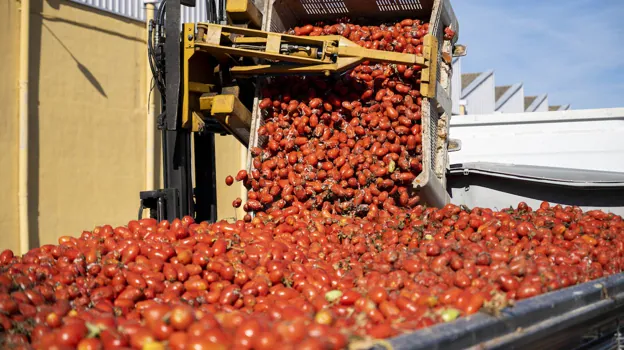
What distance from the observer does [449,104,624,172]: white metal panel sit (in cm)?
859

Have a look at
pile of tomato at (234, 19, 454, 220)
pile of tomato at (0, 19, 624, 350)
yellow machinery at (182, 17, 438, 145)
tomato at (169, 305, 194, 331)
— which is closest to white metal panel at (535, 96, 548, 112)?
pile of tomato at (0, 19, 624, 350)

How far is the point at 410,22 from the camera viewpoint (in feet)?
22.2

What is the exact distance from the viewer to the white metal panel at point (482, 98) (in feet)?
102

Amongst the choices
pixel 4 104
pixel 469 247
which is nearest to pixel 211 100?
pixel 469 247

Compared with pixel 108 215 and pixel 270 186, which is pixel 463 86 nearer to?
pixel 108 215

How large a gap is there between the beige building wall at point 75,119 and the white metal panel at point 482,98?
20950 mm

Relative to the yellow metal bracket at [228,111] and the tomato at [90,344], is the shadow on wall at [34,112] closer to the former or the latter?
the yellow metal bracket at [228,111]

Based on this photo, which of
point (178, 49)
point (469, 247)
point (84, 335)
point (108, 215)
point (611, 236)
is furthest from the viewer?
point (108, 215)

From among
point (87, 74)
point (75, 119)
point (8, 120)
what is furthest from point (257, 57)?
point (87, 74)

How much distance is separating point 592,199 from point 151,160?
7977 mm

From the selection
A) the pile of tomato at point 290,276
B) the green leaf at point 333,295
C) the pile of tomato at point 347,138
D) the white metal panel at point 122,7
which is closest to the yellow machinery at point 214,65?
the pile of tomato at point 347,138

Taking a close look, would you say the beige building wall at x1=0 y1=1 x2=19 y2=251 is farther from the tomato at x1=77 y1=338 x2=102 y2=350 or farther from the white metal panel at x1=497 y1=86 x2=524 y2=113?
the white metal panel at x1=497 y1=86 x2=524 y2=113

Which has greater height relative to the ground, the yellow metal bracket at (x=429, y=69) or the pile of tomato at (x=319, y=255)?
the yellow metal bracket at (x=429, y=69)

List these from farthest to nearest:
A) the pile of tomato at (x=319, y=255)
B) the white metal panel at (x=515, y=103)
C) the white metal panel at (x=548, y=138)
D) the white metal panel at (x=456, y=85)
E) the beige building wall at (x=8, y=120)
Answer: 1. the white metal panel at (x=515, y=103)
2. the white metal panel at (x=456, y=85)
3. the beige building wall at (x=8, y=120)
4. the white metal panel at (x=548, y=138)
5. the pile of tomato at (x=319, y=255)
